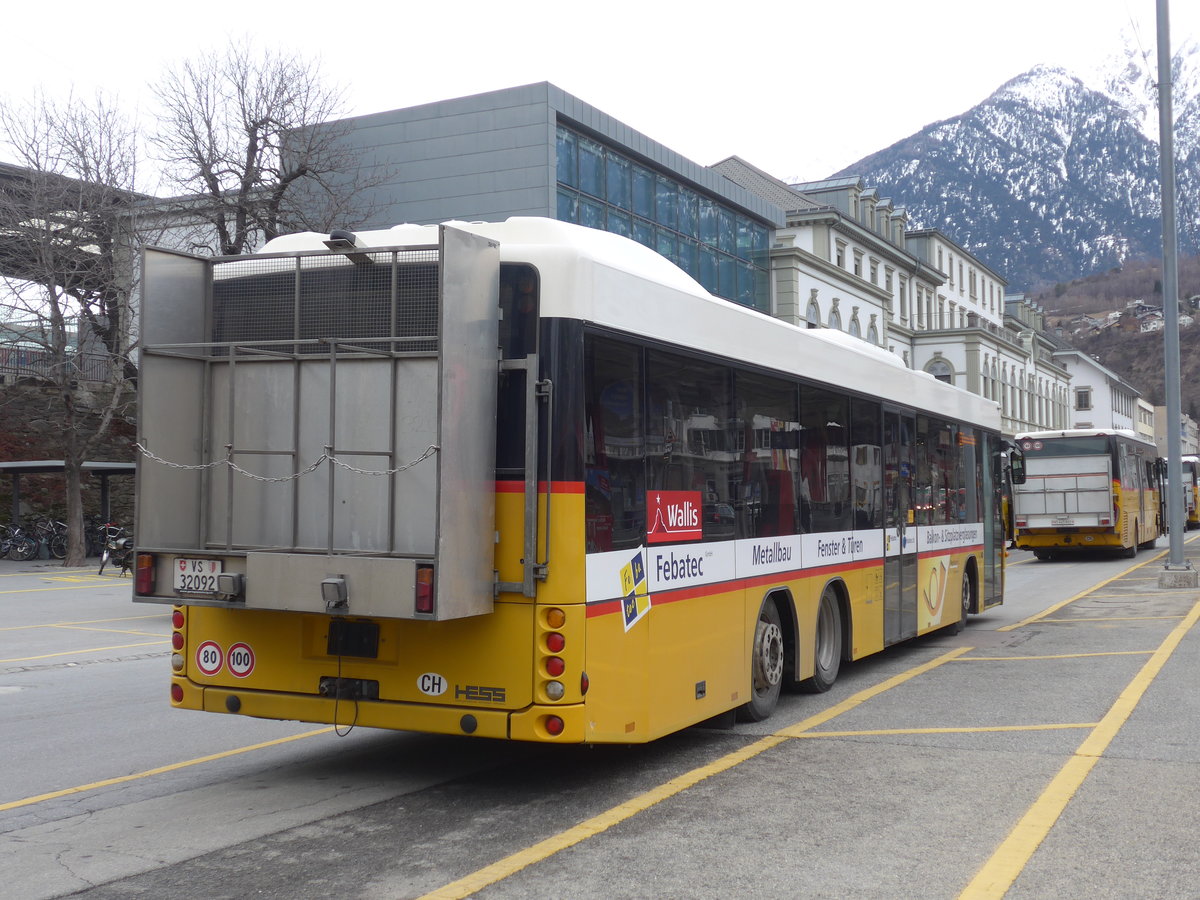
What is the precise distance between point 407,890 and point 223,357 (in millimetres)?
3043

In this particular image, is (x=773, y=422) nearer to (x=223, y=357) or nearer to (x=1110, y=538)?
(x=223, y=357)

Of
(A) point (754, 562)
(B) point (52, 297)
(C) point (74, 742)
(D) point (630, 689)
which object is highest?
(B) point (52, 297)

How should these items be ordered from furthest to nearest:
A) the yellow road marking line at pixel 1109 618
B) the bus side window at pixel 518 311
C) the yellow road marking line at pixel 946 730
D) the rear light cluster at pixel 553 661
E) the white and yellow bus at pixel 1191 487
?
the white and yellow bus at pixel 1191 487
the yellow road marking line at pixel 1109 618
the yellow road marking line at pixel 946 730
the bus side window at pixel 518 311
the rear light cluster at pixel 553 661

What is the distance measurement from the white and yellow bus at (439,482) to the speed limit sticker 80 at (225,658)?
0.01 meters

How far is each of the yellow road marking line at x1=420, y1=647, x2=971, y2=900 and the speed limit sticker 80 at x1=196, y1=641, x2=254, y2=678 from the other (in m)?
2.11

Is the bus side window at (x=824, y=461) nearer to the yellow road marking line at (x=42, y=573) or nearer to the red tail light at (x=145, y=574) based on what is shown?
the red tail light at (x=145, y=574)

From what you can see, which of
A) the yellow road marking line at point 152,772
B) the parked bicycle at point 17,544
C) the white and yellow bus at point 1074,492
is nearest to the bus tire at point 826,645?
the yellow road marking line at point 152,772

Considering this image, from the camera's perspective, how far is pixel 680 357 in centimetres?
705

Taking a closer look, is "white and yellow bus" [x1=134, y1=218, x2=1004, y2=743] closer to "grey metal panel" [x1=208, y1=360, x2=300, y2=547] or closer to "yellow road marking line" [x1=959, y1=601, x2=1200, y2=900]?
"grey metal panel" [x1=208, y1=360, x2=300, y2=547]

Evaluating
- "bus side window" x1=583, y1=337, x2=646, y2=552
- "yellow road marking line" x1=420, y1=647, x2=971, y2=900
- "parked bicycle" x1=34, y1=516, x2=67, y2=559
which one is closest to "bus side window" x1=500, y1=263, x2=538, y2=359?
"bus side window" x1=583, y1=337, x2=646, y2=552

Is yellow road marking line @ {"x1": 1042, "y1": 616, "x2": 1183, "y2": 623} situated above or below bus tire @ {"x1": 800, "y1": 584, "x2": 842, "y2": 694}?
below

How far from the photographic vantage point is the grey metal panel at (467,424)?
5750 millimetres

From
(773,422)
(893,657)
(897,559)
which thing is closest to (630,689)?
(773,422)

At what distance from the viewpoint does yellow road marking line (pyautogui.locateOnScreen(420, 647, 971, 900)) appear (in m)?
4.92
